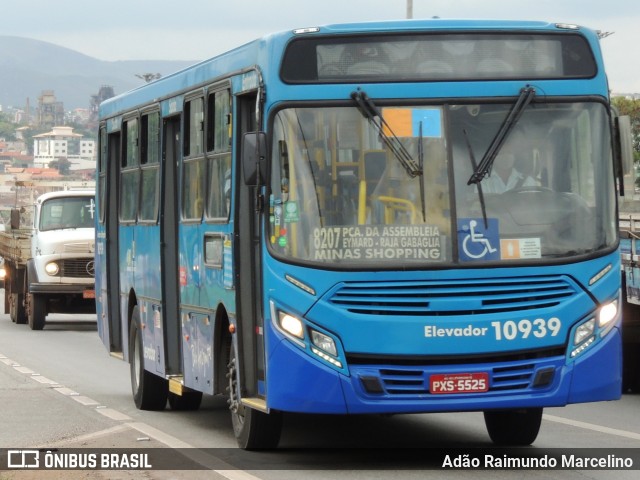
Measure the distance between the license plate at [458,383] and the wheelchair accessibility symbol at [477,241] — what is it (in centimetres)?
73

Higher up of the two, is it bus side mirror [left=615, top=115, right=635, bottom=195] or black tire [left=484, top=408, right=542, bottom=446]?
bus side mirror [left=615, top=115, right=635, bottom=195]

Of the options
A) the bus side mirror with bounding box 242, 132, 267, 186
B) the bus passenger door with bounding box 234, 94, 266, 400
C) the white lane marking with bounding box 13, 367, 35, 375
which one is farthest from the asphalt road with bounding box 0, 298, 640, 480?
the bus side mirror with bounding box 242, 132, 267, 186

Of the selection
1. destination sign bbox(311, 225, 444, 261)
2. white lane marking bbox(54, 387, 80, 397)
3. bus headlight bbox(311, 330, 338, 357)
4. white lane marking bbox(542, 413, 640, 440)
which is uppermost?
destination sign bbox(311, 225, 444, 261)

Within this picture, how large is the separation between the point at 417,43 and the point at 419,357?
6.66ft

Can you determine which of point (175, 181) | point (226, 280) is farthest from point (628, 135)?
point (175, 181)

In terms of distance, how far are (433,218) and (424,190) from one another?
18 cm

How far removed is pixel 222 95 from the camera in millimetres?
12430

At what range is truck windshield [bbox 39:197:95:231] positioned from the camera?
30906 mm

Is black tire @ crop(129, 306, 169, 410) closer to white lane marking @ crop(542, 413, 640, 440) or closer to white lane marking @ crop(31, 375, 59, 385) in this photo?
white lane marking @ crop(31, 375, 59, 385)

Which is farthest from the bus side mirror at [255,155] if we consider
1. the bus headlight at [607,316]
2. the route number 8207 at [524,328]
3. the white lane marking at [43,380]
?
the white lane marking at [43,380]

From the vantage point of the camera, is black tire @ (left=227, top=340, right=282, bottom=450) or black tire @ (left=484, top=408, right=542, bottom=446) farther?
black tire @ (left=484, top=408, right=542, bottom=446)

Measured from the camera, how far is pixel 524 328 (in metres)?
10.7

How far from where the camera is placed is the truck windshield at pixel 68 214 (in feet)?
101

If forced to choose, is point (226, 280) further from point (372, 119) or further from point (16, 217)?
point (16, 217)
